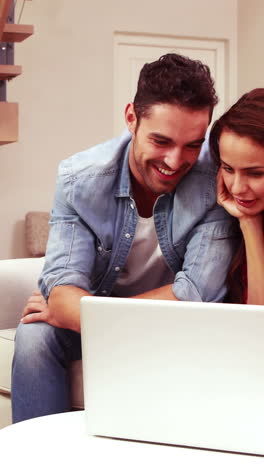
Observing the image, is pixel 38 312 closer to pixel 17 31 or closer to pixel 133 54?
pixel 17 31

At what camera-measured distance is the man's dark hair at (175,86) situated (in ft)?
5.82

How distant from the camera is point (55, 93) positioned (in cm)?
548

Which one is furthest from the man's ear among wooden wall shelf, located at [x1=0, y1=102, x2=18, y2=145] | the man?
wooden wall shelf, located at [x1=0, y1=102, x2=18, y2=145]

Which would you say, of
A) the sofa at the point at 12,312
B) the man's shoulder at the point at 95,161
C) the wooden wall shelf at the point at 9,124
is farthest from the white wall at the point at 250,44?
the man's shoulder at the point at 95,161

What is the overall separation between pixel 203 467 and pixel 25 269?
153 cm

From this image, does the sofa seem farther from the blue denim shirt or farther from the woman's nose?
the woman's nose

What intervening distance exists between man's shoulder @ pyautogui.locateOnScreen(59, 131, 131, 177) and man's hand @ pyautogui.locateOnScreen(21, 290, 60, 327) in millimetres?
346

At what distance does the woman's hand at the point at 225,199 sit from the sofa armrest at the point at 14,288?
2.71 feet

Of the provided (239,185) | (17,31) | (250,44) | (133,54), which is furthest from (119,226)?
(250,44)

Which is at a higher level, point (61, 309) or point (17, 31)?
point (17, 31)

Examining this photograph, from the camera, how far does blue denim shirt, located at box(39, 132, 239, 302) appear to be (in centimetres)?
185

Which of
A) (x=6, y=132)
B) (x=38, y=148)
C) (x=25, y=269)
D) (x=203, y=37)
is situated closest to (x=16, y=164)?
(x=38, y=148)

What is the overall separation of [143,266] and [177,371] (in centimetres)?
103

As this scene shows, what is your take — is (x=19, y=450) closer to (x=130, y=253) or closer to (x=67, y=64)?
(x=130, y=253)
